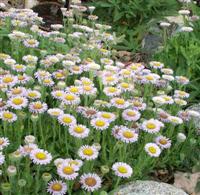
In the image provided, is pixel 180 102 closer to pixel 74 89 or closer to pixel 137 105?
pixel 137 105

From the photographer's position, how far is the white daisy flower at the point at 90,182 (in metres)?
2.51

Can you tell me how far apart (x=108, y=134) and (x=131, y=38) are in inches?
104

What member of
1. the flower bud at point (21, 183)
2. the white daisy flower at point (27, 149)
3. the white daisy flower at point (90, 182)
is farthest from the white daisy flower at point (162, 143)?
the flower bud at point (21, 183)

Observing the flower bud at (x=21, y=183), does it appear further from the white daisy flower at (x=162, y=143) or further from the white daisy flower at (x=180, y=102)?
the white daisy flower at (x=180, y=102)

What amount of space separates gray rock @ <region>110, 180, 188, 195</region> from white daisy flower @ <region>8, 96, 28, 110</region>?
713mm

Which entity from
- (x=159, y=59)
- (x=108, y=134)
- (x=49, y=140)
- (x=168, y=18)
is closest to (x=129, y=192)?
(x=108, y=134)

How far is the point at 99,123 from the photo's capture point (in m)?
2.84

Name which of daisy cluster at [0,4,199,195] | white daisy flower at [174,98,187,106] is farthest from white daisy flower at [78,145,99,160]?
white daisy flower at [174,98,187,106]

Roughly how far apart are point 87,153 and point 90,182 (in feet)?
0.57

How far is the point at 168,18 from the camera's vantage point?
19.3 feet

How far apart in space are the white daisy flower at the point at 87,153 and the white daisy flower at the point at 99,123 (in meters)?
0.15

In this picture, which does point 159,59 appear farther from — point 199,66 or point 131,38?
point 131,38

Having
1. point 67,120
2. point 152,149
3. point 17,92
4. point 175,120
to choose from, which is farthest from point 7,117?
point 175,120

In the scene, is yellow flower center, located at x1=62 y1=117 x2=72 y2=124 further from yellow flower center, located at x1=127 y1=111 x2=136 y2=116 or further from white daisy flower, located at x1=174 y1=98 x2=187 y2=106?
white daisy flower, located at x1=174 y1=98 x2=187 y2=106
